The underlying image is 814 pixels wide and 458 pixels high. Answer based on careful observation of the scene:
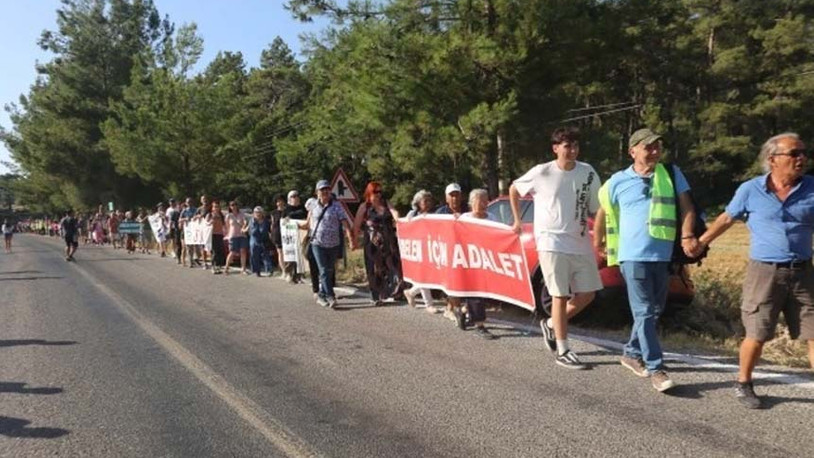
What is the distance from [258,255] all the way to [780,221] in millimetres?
12517

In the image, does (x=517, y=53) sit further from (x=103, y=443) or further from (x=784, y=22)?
(x=784, y=22)

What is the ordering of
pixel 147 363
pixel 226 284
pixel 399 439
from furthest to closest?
pixel 226 284 → pixel 147 363 → pixel 399 439

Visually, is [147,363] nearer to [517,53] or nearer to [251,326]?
[251,326]

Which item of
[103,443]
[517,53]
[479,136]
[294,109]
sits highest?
[294,109]

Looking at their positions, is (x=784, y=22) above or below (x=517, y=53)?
above

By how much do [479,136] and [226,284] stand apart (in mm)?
7109

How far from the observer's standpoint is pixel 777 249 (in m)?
4.70

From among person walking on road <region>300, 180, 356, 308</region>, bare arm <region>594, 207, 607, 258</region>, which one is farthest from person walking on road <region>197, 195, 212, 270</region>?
bare arm <region>594, 207, 607, 258</region>

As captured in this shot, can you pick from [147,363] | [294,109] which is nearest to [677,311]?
[147,363]

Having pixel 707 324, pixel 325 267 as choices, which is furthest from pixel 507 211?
pixel 707 324

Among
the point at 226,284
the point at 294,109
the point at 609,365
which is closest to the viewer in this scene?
the point at 609,365

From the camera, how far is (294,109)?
185ft

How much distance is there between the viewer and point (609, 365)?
6031 millimetres

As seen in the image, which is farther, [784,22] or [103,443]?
[784,22]
